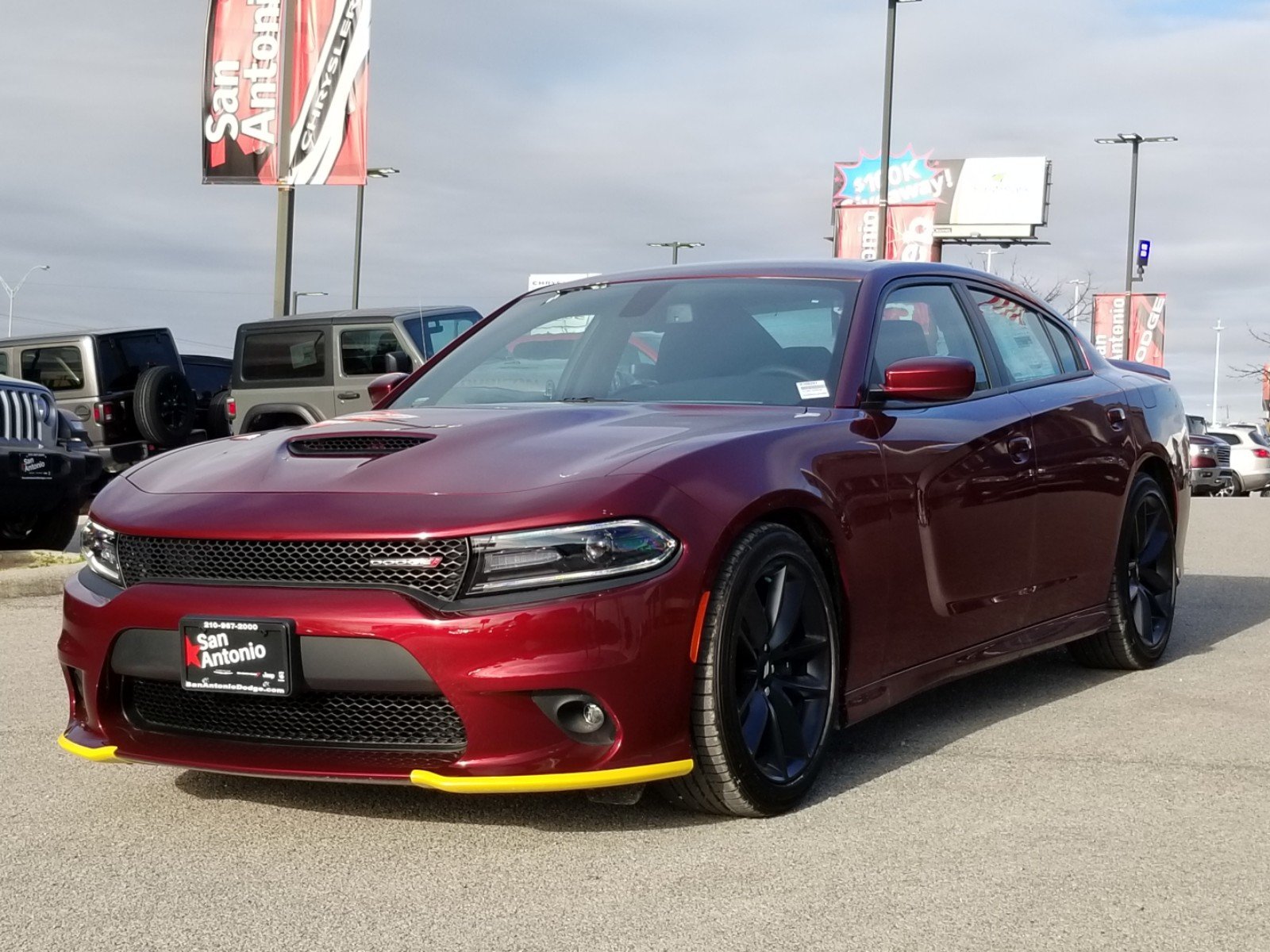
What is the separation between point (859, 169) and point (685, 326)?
2613 inches

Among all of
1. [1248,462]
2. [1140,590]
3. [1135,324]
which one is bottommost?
[1248,462]

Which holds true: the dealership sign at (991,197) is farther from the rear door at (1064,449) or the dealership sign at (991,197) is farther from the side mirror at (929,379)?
the side mirror at (929,379)

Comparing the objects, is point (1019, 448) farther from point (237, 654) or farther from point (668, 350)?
point (237, 654)

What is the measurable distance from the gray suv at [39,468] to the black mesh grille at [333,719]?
6.65 m

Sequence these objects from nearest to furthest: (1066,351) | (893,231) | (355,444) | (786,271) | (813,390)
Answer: (355,444)
(813,390)
(786,271)
(1066,351)
(893,231)

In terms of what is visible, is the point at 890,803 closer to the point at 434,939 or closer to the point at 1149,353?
the point at 434,939

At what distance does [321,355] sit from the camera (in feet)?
57.6

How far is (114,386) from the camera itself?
723 inches

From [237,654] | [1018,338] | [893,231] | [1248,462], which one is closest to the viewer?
[237,654]

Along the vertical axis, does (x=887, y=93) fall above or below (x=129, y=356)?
above

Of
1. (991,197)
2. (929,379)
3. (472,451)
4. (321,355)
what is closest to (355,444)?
(472,451)

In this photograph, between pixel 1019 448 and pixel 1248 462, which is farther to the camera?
pixel 1248 462

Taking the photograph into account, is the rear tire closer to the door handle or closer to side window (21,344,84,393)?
the door handle

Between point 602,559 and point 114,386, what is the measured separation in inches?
621
